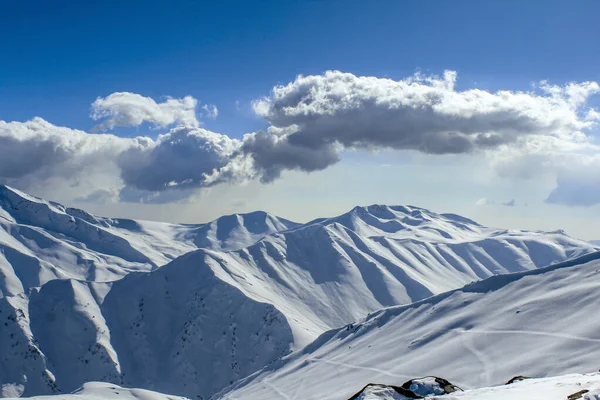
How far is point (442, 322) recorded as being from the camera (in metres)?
159

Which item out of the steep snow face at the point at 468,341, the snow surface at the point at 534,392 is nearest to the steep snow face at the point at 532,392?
the snow surface at the point at 534,392

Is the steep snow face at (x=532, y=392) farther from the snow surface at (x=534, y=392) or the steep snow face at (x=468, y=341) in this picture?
the steep snow face at (x=468, y=341)

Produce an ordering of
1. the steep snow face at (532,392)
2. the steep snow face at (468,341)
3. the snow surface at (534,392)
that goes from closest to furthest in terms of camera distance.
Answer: the steep snow face at (532,392), the snow surface at (534,392), the steep snow face at (468,341)

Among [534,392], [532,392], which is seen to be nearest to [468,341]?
[532,392]

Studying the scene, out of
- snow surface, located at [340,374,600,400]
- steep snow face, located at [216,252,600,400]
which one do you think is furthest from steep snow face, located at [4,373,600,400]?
steep snow face, located at [216,252,600,400]

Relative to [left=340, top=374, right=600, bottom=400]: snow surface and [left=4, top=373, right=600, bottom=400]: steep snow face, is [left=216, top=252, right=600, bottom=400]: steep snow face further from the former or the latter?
[left=340, top=374, right=600, bottom=400]: snow surface

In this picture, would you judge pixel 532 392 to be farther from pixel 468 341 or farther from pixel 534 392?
pixel 468 341

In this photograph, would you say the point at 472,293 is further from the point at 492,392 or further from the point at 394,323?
the point at 492,392

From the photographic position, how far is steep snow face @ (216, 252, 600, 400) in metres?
110

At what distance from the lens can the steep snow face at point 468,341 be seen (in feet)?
360

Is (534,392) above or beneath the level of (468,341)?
above

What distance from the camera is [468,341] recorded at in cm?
13512

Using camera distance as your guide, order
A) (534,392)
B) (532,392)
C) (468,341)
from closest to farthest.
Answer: (534,392) < (532,392) < (468,341)

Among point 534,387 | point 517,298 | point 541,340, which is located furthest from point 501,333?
point 534,387
